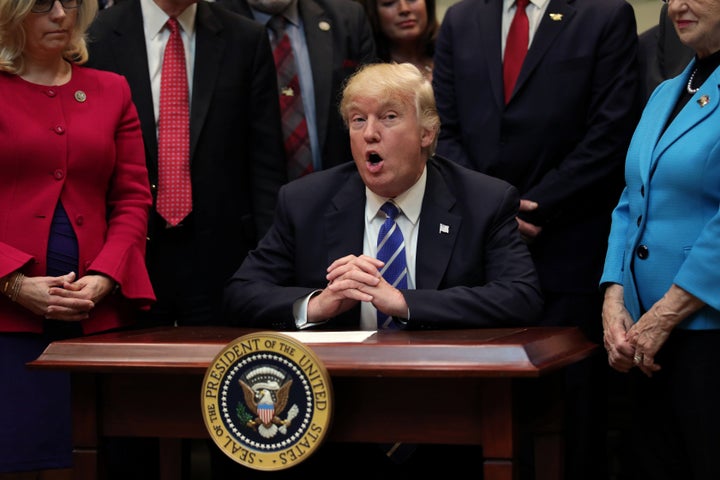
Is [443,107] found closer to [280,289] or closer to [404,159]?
[404,159]

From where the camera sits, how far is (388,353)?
2.69 meters

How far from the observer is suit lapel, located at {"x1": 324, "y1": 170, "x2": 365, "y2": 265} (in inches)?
136

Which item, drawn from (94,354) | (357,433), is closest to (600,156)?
(357,433)

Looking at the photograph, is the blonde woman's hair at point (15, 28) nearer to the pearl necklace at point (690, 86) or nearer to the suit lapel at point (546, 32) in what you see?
the suit lapel at point (546, 32)

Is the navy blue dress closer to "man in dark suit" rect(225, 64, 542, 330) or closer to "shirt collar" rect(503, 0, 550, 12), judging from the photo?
"man in dark suit" rect(225, 64, 542, 330)

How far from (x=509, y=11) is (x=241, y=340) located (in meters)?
2.07

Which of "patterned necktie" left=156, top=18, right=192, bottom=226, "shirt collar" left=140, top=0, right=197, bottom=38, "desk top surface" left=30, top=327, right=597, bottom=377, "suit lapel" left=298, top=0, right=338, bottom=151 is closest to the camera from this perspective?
"desk top surface" left=30, top=327, right=597, bottom=377

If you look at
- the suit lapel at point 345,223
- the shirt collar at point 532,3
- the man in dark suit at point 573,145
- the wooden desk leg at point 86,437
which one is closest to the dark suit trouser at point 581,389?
the man in dark suit at point 573,145

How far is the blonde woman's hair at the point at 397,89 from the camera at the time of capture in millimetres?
3488

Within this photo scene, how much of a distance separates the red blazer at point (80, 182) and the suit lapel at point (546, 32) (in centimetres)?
137

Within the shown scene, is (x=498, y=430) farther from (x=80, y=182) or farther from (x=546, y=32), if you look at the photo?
(x=546, y=32)

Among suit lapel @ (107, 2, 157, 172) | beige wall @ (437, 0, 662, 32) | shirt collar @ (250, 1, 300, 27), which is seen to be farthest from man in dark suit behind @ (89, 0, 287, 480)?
beige wall @ (437, 0, 662, 32)

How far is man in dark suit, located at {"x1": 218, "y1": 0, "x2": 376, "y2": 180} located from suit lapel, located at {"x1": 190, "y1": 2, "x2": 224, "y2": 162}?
379mm

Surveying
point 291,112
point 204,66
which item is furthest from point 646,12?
point 204,66
